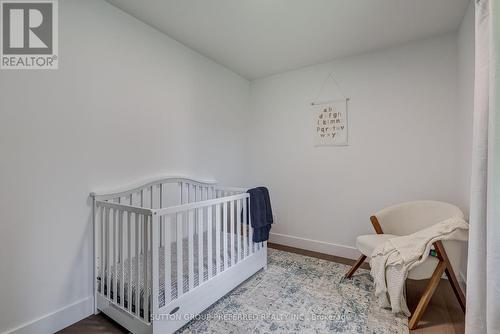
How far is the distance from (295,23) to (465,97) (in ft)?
5.01

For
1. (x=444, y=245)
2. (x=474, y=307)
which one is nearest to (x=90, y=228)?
(x=474, y=307)

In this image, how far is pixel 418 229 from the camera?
2094mm

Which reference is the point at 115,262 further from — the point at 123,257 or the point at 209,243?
the point at 209,243

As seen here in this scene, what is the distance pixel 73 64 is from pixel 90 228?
3.82ft

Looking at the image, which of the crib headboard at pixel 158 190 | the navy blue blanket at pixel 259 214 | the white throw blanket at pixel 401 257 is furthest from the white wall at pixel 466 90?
the crib headboard at pixel 158 190

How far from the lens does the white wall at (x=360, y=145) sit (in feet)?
7.37

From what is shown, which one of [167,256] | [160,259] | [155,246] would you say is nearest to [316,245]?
[160,259]

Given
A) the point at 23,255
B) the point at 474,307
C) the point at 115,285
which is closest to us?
the point at 474,307

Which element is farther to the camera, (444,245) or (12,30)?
(444,245)

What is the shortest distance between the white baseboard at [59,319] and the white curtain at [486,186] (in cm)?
224

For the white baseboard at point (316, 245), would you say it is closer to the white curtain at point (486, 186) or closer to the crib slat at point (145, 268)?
the white curtain at point (486, 186)

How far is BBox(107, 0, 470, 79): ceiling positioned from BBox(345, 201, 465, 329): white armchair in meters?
1.58

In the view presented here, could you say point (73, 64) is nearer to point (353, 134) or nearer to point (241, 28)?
point (241, 28)

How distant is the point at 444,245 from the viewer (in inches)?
62.9
